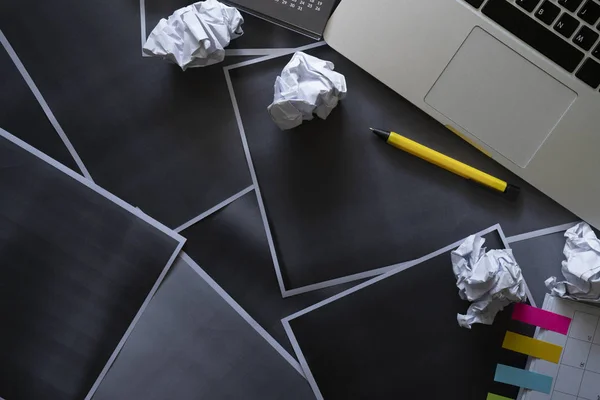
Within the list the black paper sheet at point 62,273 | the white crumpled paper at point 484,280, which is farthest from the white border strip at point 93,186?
the white crumpled paper at point 484,280

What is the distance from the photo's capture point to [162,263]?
0.74m

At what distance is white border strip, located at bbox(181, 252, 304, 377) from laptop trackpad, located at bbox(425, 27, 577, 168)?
0.34 meters

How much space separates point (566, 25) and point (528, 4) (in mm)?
46

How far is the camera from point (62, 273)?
29.2 inches

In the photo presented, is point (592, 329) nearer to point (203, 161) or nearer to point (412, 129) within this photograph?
point (412, 129)

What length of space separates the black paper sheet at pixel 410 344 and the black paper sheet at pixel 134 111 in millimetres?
217

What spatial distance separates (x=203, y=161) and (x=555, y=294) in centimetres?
46

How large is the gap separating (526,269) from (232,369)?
38cm

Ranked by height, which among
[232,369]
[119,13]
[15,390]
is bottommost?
[15,390]

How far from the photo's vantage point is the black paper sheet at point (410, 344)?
74 centimetres

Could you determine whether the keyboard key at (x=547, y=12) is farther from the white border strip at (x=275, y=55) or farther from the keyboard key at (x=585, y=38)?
the white border strip at (x=275, y=55)

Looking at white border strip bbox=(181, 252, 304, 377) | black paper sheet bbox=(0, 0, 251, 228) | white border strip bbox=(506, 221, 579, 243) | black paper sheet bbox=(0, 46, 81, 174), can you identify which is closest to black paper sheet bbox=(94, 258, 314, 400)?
white border strip bbox=(181, 252, 304, 377)

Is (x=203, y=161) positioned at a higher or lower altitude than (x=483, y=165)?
lower

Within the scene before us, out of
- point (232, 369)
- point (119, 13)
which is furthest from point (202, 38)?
point (232, 369)
